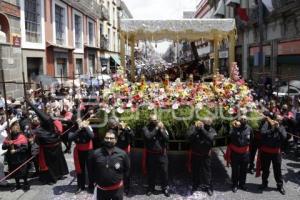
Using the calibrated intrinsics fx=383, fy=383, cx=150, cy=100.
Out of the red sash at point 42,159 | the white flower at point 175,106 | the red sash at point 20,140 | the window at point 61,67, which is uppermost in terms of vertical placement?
the window at point 61,67

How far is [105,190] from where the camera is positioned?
5410mm

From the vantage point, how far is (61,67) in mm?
22016

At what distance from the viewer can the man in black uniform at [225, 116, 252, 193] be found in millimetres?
7418

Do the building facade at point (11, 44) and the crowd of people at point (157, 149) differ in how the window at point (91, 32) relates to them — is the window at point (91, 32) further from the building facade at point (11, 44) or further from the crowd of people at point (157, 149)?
the crowd of people at point (157, 149)

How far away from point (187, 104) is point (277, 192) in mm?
2473

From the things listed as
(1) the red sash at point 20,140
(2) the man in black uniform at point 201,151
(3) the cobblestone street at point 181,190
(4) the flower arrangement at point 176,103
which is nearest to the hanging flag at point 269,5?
(4) the flower arrangement at point 176,103

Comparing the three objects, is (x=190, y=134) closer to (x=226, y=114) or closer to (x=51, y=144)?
(x=226, y=114)

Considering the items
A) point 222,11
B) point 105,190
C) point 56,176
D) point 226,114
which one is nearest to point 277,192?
point 226,114

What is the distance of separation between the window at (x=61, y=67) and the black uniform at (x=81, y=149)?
14.2 m

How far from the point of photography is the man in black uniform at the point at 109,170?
5367 millimetres

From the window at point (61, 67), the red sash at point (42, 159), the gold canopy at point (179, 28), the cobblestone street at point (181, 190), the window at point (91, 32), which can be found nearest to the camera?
the cobblestone street at point (181, 190)

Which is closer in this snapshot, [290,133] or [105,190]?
[105,190]

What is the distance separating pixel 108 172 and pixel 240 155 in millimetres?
3126

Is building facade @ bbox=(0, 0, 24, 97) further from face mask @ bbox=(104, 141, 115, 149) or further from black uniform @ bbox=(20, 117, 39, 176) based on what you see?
face mask @ bbox=(104, 141, 115, 149)
